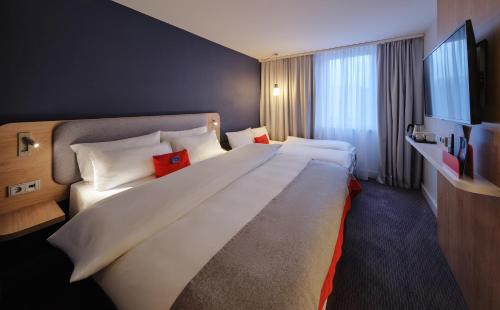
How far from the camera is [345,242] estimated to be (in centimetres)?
203

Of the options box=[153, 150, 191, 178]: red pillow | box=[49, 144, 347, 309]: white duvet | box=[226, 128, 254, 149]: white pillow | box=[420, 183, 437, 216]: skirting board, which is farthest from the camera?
box=[226, 128, 254, 149]: white pillow

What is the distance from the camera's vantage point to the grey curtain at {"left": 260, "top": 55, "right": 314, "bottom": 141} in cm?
409

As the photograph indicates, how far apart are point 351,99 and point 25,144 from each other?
4.19 meters

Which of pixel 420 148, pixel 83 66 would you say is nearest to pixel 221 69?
pixel 83 66

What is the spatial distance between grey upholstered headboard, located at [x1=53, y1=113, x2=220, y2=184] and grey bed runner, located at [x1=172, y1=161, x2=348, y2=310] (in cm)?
165

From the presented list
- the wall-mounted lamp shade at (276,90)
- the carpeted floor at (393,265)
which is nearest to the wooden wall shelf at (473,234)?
the carpeted floor at (393,265)

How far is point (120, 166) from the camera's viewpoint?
1798 mm

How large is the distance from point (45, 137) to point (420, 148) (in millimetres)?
3161

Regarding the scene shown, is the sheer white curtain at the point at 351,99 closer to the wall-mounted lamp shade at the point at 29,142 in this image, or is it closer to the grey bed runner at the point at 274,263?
the grey bed runner at the point at 274,263

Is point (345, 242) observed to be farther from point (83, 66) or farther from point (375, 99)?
point (83, 66)

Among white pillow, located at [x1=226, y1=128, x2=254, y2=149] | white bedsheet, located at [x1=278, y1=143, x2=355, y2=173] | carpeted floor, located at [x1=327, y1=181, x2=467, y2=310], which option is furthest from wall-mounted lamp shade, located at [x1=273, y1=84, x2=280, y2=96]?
carpeted floor, located at [x1=327, y1=181, x2=467, y2=310]

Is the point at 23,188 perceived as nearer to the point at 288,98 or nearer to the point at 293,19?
the point at 293,19

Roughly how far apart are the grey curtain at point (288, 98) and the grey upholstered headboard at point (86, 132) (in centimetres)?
252

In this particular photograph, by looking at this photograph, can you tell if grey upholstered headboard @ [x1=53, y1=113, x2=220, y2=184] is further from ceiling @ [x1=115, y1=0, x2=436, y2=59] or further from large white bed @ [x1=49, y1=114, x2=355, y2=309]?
ceiling @ [x1=115, y1=0, x2=436, y2=59]
